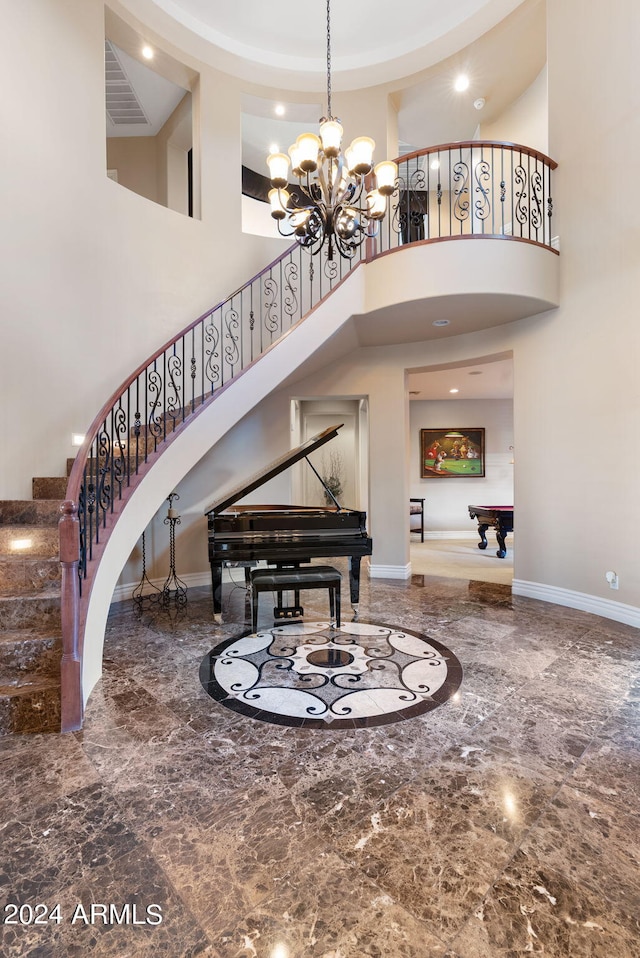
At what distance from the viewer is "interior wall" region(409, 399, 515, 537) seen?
9.77m

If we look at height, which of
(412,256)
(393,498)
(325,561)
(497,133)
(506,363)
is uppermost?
(497,133)

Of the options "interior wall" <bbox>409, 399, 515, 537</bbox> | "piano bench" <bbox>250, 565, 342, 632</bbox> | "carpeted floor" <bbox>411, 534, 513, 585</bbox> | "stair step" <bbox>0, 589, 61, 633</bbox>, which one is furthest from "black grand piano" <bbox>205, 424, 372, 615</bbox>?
"interior wall" <bbox>409, 399, 515, 537</bbox>

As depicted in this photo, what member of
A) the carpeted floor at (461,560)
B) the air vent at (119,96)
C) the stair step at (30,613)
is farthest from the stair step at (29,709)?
the air vent at (119,96)

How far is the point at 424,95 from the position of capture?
605 cm

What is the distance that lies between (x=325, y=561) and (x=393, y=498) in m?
1.89

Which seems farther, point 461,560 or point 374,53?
point 461,560

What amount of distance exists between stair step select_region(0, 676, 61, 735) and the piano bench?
1.66 metres

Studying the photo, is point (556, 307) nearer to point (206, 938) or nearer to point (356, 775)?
Answer: point (356, 775)

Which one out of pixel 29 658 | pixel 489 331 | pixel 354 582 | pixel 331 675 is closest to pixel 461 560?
pixel 354 582

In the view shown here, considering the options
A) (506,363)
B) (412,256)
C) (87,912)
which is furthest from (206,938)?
(506,363)

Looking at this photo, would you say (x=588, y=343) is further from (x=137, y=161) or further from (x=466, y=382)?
(x=137, y=161)

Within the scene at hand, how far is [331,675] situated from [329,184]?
3.49 meters

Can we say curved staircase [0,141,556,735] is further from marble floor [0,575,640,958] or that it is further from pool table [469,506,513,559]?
pool table [469,506,513,559]

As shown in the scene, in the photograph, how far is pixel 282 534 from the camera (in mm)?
4156
